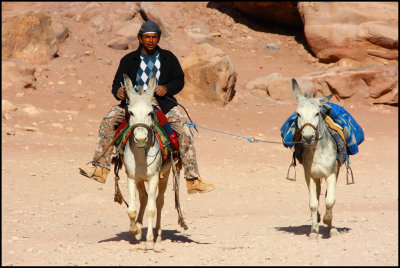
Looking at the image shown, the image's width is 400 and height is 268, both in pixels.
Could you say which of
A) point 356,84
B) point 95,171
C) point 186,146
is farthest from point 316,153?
point 356,84

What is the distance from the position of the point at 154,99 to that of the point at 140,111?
3.40 ft

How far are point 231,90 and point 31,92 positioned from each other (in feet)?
24.8

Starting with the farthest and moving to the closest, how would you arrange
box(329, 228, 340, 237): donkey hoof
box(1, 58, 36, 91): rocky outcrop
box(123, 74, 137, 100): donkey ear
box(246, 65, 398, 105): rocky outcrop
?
box(246, 65, 398, 105): rocky outcrop, box(1, 58, 36, 91): rocky outcrop, box(329, 228, 340, 237): donkey hoof, box(123, 74, 137, 100): donkey ear

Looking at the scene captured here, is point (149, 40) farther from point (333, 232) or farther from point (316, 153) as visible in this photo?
point (333, 232)

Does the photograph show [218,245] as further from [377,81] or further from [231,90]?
[377,81]

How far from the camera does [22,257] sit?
820cm

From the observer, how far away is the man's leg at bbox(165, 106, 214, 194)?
9547 mm

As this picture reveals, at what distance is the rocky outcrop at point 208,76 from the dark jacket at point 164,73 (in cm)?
1428

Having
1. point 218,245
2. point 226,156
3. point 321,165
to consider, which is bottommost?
point 226,156

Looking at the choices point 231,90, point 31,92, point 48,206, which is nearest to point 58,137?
point 31,92

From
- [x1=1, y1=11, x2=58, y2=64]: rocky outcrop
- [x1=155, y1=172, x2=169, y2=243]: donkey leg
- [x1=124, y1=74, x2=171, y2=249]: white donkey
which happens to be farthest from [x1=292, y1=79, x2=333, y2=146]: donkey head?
[x1=1, y1=11, x2=58, y2=64]: rocky outcrop

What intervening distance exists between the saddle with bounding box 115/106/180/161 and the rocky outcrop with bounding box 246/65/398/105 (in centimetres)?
1719

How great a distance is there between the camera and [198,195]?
47.5 feet

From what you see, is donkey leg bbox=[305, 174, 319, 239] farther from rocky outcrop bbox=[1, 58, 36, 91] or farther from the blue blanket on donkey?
rocky outcrop bbox=[1, 58, 36, 91]
